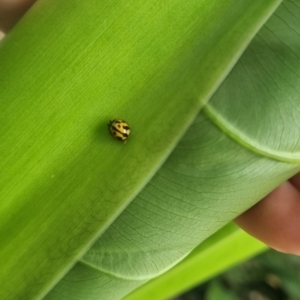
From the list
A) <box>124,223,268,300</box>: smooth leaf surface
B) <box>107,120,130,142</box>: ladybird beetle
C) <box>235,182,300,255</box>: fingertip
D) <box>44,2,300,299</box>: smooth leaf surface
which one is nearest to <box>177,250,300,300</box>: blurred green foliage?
<box>124,223,268,300</box>: smooth leaf surface

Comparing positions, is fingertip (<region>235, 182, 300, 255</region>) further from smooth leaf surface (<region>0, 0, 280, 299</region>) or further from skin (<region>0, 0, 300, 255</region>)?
smooth leaf surface (<region>0, 0, 280, 299</region>)

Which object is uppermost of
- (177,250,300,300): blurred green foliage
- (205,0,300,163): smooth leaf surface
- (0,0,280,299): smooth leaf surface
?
(205,0,300,163): smooth leaf surface

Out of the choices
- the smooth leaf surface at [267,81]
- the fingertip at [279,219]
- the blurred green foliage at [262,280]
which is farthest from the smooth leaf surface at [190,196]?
the blurred green foliage at [262,280]

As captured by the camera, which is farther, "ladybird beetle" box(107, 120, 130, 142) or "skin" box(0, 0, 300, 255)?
"skin" box(0, 0, 300, 255)

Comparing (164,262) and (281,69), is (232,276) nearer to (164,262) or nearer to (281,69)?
(164,262)

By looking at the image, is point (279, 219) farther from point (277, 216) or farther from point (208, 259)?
point (208, 259)

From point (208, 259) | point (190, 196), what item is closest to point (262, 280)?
point (208, 259)

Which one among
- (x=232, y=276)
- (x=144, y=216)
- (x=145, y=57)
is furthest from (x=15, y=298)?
(x=232, y=276)
